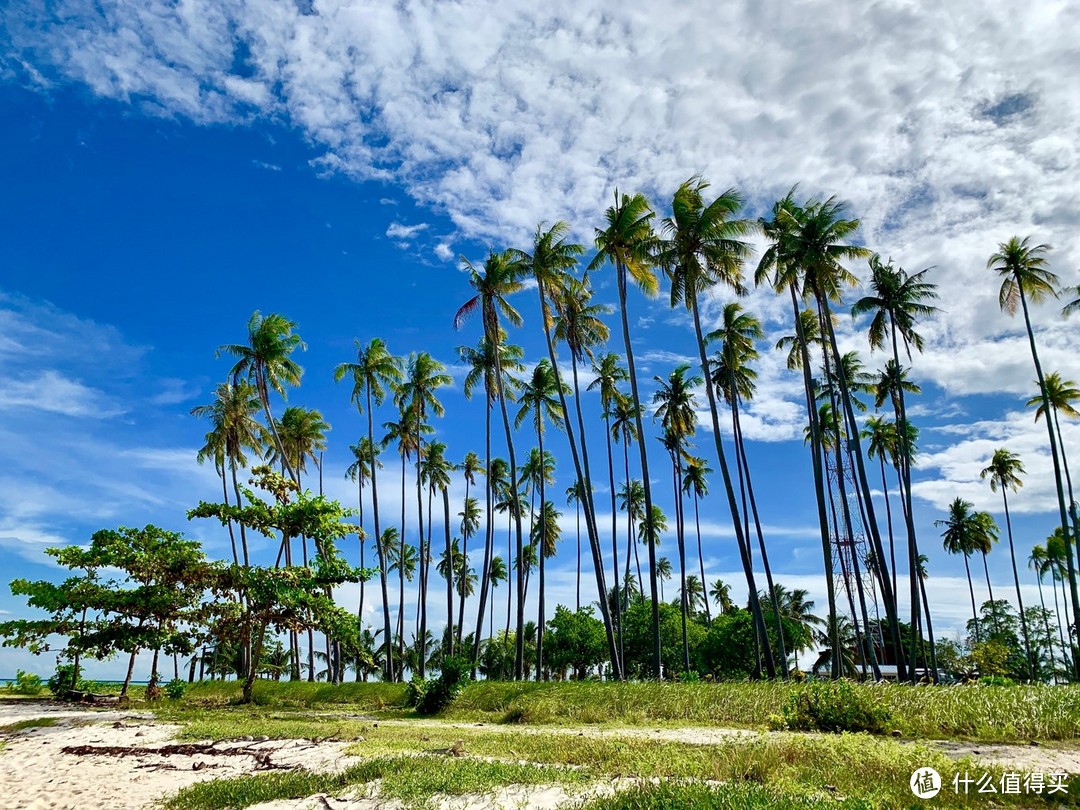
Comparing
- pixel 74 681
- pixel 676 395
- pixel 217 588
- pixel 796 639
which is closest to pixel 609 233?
pixel 676 395

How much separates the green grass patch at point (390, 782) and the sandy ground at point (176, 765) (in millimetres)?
200

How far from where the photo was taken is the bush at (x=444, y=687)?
2119cm

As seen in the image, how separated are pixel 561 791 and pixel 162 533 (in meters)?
22.8

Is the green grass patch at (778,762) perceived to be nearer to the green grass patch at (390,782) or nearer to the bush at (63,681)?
the green grass patch at (390,782)

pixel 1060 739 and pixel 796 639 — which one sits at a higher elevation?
pixel 1060 739

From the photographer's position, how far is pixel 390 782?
288 inches

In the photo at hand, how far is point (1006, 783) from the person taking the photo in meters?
5.87

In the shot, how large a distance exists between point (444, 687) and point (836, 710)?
13.6 meters

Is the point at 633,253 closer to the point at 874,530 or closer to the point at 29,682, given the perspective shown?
the point at 874,530

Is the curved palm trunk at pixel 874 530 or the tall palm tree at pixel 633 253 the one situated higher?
the tall palm tree at pixel 633 253

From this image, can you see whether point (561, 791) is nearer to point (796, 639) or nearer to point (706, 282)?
point (706, 282)

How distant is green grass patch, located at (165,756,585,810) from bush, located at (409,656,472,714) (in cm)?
1343

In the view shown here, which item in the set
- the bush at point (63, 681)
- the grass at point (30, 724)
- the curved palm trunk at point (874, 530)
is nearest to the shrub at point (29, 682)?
the bush at point (63, 681)

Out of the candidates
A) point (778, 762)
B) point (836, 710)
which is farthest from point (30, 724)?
point (836, 710)
